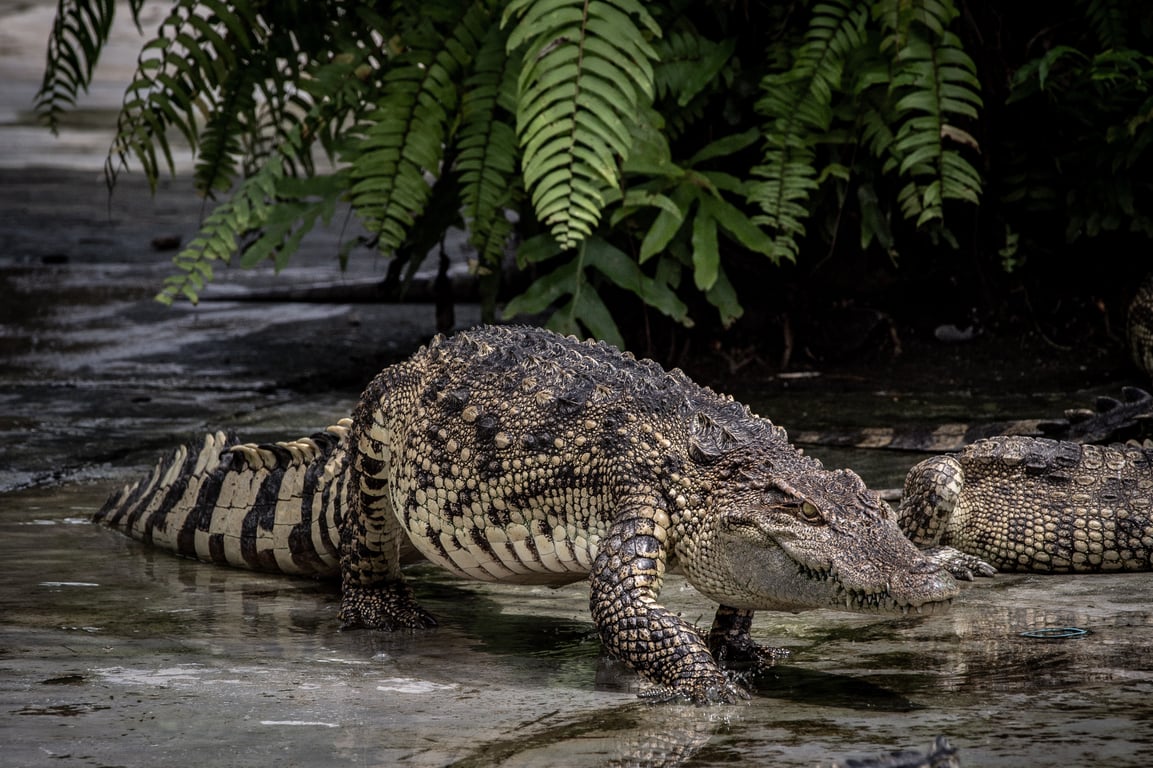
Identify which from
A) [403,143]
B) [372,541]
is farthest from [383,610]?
[403,143]

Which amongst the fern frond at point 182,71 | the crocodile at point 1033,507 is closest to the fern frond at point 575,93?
the crocodile at point 1033,507

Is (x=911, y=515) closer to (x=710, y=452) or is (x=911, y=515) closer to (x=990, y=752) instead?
(x=710, y=452)

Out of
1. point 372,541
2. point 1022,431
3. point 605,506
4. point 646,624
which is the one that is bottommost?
point 646,624

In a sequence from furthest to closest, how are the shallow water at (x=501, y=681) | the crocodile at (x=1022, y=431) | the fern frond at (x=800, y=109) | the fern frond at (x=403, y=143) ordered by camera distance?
1. the fern frond at (x=800, y=109)
2. the fern frond at (x=403, y=143)
3. the crocodile at (x=1022, y=431)
4. the shallow water at (x=501, y=681)

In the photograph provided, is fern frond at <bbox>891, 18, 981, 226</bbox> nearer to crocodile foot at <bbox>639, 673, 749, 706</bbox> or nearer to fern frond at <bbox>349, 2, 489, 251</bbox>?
fern frond at <bbox>349, 2, 489, 251</bbox>

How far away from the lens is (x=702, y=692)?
3375 millimetres

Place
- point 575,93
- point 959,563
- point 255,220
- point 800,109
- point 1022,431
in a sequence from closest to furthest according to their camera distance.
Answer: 1. point 959,563
2. point 1022,431
3. point 575,93
4. point 800,109
5. point 255,220

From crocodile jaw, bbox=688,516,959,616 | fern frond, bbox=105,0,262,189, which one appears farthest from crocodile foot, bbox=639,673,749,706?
fern frond, bbox=105,0,262,189

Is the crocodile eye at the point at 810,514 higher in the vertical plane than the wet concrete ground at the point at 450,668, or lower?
higher

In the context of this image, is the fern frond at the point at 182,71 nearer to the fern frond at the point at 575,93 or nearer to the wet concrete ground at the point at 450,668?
the wet concrete ground at the point at 450,668

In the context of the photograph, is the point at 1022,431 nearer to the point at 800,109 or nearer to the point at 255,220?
the point at 800,109

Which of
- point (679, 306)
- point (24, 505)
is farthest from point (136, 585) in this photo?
point (679, 306)

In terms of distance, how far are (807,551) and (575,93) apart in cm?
310

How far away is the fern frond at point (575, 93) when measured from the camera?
6.09 meters
